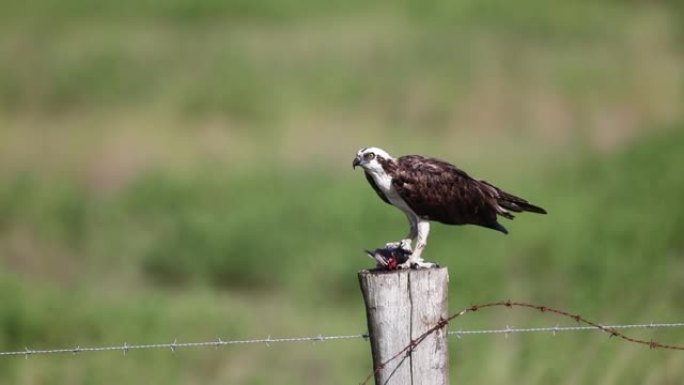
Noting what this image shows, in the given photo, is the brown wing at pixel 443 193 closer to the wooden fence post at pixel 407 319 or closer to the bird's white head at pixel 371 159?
the bird's white head at pixel 371 159

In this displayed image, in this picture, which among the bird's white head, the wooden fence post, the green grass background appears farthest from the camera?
the green grass background

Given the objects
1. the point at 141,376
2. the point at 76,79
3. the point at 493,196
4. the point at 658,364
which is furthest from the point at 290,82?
the point at 493,196

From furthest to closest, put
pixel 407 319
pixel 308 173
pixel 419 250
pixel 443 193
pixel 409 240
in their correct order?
pixel 308 173 < pixel 443 193 < pixel 409 240 < pixel 419 250 < pixel 407 319

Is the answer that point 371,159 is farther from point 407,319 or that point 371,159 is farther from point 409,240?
point 407,319

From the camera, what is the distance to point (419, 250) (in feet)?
19.9

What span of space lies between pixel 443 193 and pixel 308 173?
448 inches

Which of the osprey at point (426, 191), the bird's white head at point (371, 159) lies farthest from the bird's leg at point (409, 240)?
the bird's white head at point (371, 159)

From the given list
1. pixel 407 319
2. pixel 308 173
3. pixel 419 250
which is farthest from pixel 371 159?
pixel 308 173

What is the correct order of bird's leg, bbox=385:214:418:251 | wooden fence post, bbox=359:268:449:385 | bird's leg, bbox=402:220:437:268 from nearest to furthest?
wooden fence post, bbox=359:268:449:385 → bird's leg, bbox=402:220:437:268 → bird's leg, bbox=385:214:418:251

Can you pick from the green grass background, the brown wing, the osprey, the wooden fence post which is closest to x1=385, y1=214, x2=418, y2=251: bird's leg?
the osprey

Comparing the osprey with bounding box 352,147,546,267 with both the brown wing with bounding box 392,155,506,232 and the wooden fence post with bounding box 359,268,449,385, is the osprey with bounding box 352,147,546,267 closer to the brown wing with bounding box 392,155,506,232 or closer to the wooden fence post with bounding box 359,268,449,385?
the brown wing with bounding box 392,155,506,232

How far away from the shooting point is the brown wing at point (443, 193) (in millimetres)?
6422

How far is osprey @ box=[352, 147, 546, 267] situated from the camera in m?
6.42

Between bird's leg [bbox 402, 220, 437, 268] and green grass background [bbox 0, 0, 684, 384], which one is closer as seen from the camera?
bird's leg [bbox 402, 220, 437, 268]
